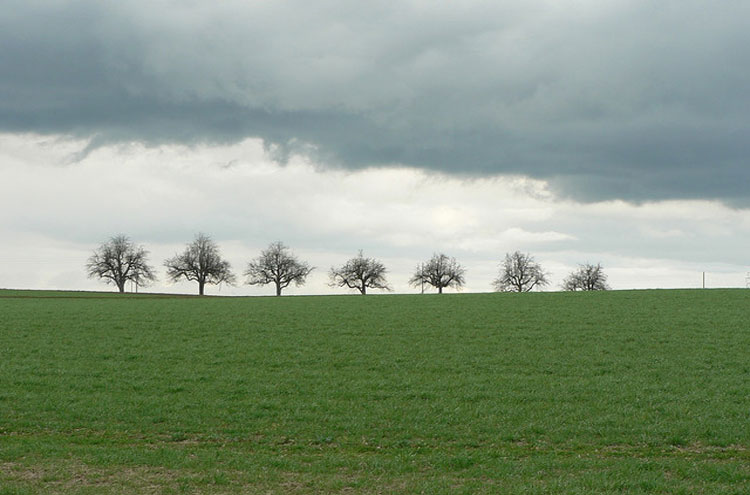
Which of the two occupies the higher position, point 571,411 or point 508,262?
point 508,262

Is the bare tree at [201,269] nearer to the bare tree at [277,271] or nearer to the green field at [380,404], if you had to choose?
the bare tree at [277,271]

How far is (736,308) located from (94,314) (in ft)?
142

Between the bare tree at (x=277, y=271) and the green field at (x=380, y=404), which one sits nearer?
the green field at (x=380, y=404)

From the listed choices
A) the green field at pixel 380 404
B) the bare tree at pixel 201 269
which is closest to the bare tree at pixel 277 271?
the bare tree at pixel 201 269

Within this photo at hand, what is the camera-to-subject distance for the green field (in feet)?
48.3

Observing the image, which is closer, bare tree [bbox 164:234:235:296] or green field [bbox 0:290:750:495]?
green field [bbox 0:290:750:495]

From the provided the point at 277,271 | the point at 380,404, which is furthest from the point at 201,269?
the point at 380,404

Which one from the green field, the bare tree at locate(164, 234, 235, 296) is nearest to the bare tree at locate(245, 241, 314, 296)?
the bare tree at locate(164, 234, 235, 296)

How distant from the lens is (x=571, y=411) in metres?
21.8

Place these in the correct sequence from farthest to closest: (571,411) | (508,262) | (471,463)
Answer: (508,262), (571,411), (471,463)

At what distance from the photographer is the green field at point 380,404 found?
579 inches

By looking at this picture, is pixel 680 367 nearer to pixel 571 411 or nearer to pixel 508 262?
pixel 571 411

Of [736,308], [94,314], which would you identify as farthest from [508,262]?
[94,314]

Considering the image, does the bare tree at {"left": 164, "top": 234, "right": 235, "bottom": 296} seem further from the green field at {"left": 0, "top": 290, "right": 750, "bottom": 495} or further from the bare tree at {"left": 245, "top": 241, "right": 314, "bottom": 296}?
the green field at {"left": 0, "top": 290, "right": 750, "bottom": 495}
